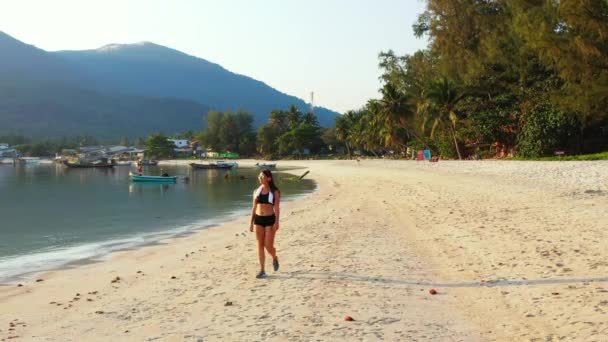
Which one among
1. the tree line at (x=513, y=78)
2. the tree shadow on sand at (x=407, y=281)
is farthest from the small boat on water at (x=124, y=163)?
the tree shadow on sand at (x=407, y=281)

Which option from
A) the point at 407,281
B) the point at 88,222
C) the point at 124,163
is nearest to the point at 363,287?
the point at 407,281

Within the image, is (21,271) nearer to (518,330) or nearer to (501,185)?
(518,330)

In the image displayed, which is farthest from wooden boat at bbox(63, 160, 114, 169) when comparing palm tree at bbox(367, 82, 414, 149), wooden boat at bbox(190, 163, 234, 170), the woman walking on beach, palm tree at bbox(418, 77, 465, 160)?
the woman walking on beach

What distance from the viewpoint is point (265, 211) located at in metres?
9.22

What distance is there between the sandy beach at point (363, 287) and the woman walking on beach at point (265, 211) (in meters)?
0.68

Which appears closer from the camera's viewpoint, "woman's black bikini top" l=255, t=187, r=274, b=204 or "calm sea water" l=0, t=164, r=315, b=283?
"woman's black bikini top" l=255, t=187, r=274, b=204

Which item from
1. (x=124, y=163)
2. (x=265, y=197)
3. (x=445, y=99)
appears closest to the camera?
(x=265, y=197)

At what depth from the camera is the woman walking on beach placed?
9.10 m

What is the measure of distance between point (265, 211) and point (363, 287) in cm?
237

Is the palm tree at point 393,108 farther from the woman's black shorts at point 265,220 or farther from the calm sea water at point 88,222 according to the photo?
the woman's black shorts at point 265,220

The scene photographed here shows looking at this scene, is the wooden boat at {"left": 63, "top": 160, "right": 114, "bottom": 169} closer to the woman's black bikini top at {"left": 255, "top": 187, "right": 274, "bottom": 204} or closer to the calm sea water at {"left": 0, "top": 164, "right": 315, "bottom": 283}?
the calm sea water at {"left": 0, "top": 164, "right": 315, "bottom": 283}

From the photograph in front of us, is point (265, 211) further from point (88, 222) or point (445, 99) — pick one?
point (445, 99)

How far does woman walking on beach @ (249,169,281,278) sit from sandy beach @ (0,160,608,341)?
681 millimetres

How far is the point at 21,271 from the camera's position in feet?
44.2
